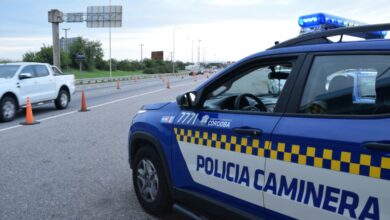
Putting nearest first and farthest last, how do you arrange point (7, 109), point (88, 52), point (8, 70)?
point (7, 109) → point (8, 70) → point (88, 52)

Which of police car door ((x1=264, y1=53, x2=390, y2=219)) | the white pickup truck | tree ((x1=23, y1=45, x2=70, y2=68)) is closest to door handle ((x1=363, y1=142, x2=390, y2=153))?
police car door ((x1=264, y1=53, x2=390, y2=219))

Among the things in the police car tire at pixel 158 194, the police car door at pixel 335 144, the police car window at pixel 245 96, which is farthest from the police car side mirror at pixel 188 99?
the police car door at pixel 335 144

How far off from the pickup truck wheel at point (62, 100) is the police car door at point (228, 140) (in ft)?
37.7

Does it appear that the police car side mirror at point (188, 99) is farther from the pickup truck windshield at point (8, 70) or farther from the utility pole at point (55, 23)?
the utility pole at point (55, 23)

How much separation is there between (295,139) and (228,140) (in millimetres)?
661

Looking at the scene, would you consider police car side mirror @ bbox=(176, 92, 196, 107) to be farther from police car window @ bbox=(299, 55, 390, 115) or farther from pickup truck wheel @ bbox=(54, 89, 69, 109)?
pickup truck wheel @ bbox=(54, 89, 69, 109)

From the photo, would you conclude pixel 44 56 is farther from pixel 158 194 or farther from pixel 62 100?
pixel 158 194

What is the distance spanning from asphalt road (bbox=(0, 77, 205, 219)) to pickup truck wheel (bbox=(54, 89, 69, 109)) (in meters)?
3.49

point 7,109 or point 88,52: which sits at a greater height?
point 88,52

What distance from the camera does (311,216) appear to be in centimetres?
245

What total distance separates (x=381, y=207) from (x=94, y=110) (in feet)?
42.7

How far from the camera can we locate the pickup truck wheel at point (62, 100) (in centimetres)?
1436

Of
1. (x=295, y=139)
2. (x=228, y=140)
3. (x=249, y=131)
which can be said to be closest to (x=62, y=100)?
(x=228, y=140)

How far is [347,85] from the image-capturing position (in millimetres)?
2727
